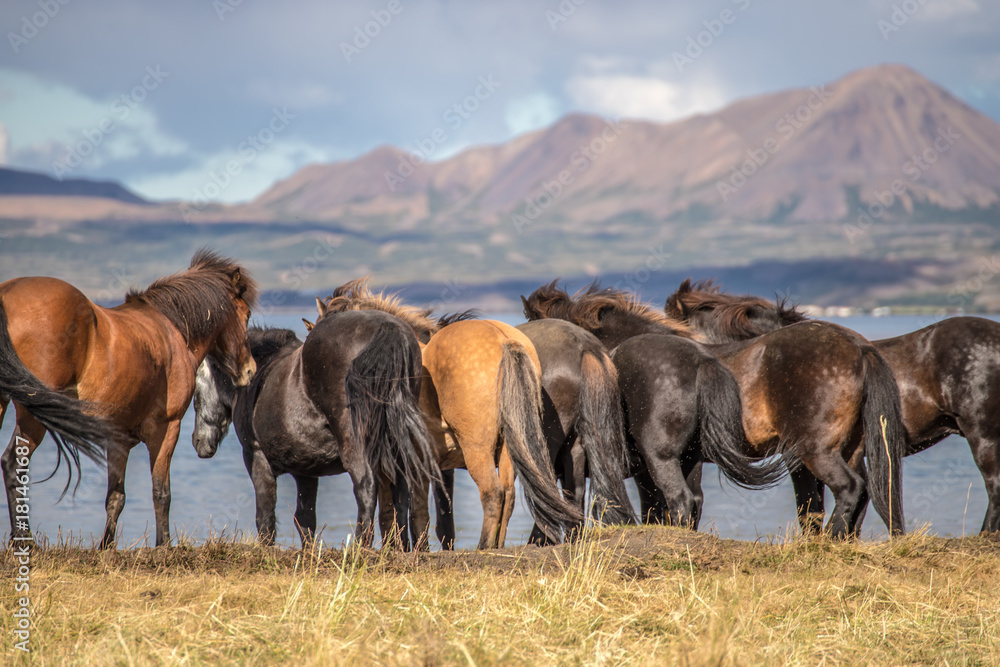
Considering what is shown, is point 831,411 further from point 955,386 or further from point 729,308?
point 729,308

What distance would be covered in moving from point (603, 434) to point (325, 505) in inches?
345

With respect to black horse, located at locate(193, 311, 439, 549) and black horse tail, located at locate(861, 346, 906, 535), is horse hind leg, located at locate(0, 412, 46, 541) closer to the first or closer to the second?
black horse, located at locate(193, 311, 439, 549)

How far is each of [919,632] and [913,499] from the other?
11294mm

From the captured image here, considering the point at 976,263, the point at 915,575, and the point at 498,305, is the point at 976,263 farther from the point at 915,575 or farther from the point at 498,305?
the point at 915,575

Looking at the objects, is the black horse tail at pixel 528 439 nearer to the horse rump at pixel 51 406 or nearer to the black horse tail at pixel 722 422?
the black horse tail at pixel 722 422

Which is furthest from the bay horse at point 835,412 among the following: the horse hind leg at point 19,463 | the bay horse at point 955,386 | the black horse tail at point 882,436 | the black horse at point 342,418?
the horse hind leg at point 19,463

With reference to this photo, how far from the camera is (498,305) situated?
181 meters

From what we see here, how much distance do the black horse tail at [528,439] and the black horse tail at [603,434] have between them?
59 cm

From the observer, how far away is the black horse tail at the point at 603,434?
6828mm

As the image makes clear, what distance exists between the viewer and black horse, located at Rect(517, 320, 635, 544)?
6.84m

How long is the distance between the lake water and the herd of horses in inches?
86.3

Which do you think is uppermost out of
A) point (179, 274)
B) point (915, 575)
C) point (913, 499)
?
point (179, 274)

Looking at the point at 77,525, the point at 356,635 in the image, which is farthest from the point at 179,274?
the point at 77,525

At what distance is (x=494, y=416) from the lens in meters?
6.36
